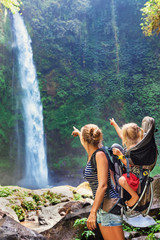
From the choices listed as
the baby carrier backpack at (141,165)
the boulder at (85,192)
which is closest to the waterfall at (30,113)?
the boulder at (85,192)

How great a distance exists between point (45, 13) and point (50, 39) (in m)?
2.61

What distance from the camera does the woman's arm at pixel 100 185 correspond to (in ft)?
5.72

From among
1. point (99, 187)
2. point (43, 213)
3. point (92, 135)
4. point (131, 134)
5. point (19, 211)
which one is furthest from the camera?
point (43, 213)

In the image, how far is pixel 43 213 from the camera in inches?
233

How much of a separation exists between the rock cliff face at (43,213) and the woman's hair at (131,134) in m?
1.61

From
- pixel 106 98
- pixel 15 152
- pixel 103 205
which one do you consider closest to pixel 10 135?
pixel 15 152

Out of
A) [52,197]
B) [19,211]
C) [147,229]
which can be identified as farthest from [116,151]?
[52,197]

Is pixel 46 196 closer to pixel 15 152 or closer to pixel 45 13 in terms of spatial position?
pixel 15 152

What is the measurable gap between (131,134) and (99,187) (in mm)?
752

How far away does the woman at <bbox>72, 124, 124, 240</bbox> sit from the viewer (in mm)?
1752

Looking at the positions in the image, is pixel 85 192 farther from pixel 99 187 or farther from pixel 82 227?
pixel 99 187

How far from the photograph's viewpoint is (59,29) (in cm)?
2030

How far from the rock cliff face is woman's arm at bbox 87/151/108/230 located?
1.15 meters

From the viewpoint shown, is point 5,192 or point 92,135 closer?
point 92,135
